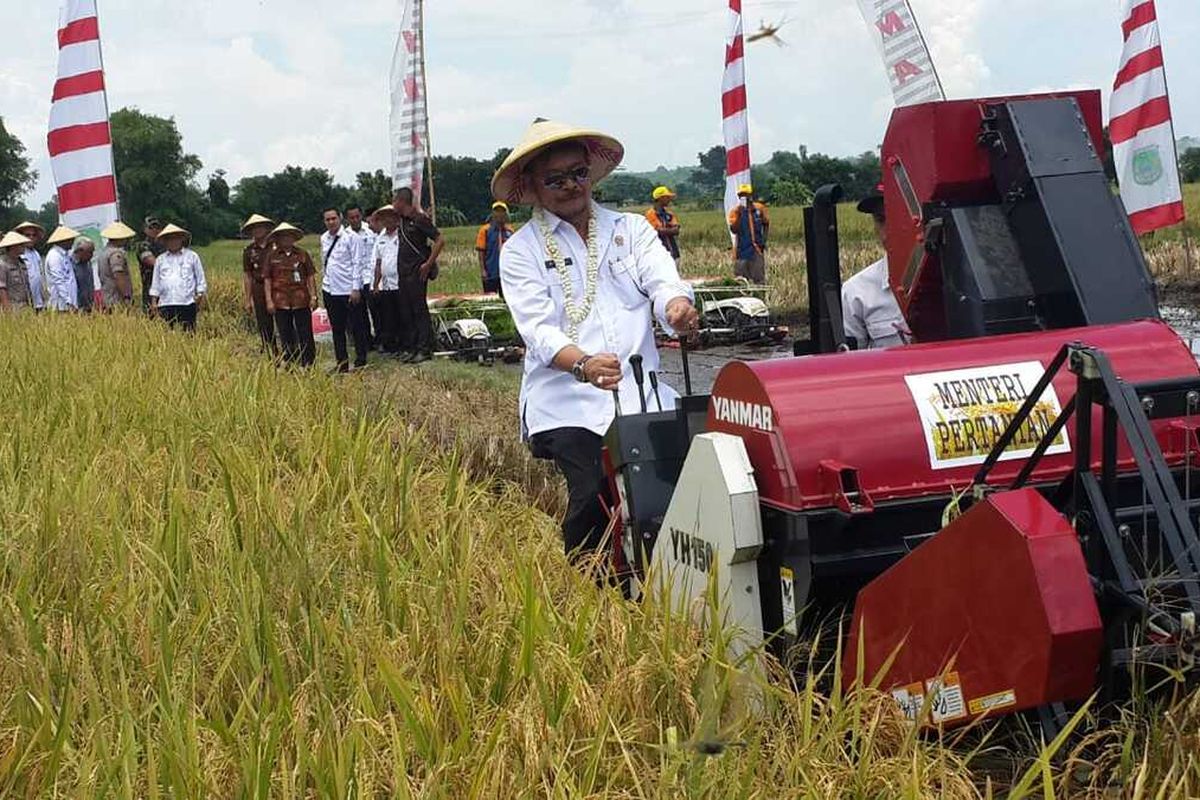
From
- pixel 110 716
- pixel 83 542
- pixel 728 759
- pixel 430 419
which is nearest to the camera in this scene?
pixel 728 759

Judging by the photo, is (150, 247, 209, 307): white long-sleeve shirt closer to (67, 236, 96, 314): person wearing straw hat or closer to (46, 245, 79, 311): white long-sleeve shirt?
(67, 236, 96, 314): person wearing straw hat

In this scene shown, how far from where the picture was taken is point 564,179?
14.6 ft

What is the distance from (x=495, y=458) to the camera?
7160mm

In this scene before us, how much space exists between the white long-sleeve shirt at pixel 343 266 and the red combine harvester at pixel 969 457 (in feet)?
37.5

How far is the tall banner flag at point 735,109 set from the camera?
1620 centimetres

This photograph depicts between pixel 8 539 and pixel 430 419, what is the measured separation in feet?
15.2

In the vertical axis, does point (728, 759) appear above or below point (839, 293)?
below

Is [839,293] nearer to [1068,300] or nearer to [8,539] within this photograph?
[1068,300]

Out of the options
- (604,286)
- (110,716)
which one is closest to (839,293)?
(604,286)

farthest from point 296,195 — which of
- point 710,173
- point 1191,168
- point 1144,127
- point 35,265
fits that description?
point 1144,127

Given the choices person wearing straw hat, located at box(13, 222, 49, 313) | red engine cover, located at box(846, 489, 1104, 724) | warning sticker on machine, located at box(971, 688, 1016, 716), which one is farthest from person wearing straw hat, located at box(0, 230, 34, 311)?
warning sticker on machine, located at box(971, 688, 1016, 716)

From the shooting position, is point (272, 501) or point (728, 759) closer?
point (728, 759)

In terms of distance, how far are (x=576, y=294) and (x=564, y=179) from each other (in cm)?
38

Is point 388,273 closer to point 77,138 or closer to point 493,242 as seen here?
point 493,242
